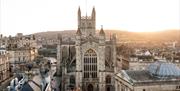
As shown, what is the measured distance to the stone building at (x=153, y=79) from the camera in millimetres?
45844

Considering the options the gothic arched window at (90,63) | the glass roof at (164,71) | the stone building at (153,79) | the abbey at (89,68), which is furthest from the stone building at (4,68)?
the glass roof at (164,71)

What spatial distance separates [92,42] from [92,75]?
649 centimetres

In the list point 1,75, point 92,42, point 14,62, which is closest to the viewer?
point 92,42

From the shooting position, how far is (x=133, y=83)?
45438mm

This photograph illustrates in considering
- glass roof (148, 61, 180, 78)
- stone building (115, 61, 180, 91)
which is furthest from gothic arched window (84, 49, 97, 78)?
glass roof (148, 61, 180, 78)

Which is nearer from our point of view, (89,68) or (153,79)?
(153,79)

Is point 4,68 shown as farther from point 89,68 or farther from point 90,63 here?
point 90,63

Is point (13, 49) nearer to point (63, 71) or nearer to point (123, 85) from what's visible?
point (63, 71)

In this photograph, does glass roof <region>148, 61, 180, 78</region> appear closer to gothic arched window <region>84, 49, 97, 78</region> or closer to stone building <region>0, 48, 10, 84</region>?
gothic arched window <region>84, 49, 97, 78</region>

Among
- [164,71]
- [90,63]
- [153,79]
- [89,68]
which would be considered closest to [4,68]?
[89,68]

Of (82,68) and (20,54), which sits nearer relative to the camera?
(82,68)

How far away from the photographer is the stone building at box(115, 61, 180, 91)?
4584 centimetres

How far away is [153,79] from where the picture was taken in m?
47.5

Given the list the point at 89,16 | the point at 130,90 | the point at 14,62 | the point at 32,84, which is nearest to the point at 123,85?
the point at 130,90
